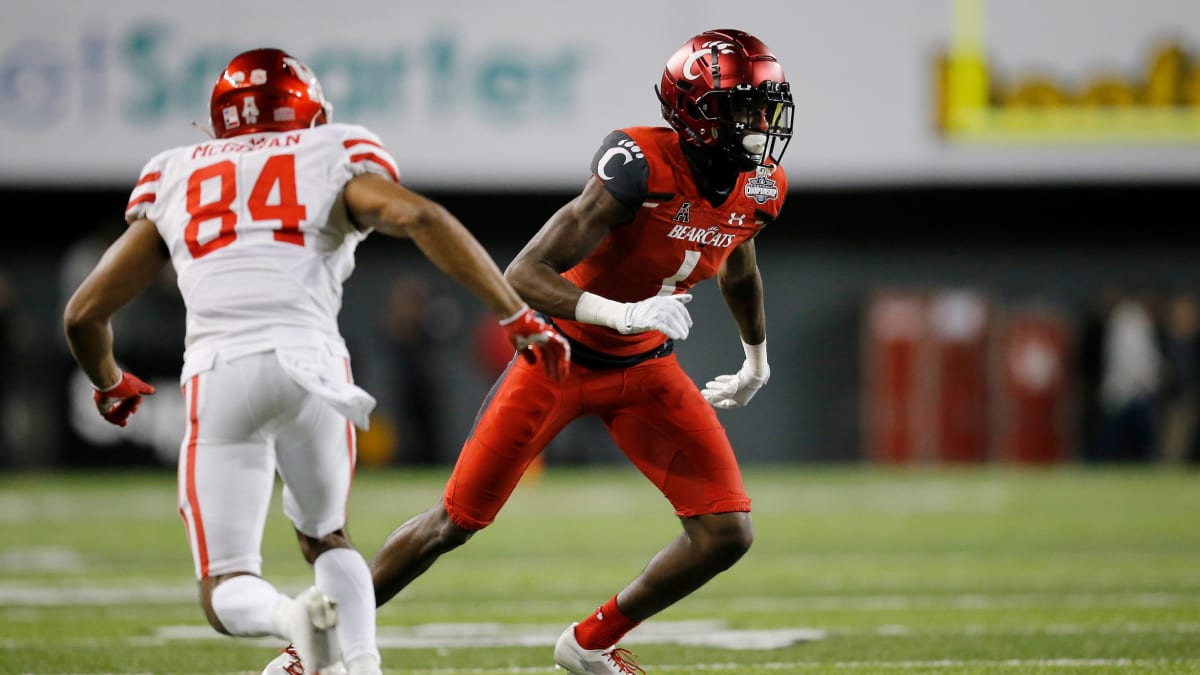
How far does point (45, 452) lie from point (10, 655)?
9110 mm

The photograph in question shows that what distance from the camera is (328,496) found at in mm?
3303

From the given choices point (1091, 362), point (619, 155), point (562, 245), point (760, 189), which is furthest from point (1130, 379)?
point (562, 245)

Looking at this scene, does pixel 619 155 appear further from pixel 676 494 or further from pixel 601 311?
pixel 676 494

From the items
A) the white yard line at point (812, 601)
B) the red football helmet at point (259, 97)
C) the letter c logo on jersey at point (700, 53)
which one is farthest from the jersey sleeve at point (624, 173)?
the white yard line at point (812, 601)

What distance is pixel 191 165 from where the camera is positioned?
332 cm

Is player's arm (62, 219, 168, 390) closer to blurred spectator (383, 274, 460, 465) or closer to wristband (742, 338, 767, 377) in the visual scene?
wristband (742, 338, 767, 377)

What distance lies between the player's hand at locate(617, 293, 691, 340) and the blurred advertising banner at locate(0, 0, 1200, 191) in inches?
374

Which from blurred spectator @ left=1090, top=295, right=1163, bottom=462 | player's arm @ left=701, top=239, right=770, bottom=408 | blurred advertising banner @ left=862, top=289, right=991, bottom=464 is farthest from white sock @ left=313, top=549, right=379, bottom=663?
blurred spectator @ left=1090, top=295, right=1163, bottom=462

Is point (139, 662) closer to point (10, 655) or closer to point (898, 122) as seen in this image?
point (10, 655)

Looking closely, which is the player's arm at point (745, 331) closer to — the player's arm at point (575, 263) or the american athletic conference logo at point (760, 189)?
the american athletic conference logo at point (760, 189)

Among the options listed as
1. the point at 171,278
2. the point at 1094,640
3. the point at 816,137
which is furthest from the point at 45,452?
the point at 1094,640

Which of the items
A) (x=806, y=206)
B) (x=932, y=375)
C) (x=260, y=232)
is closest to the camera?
(x=260, y=232)

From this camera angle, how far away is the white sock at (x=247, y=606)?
3.06 metres

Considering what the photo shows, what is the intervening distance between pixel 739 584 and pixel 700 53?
10.3 feet
